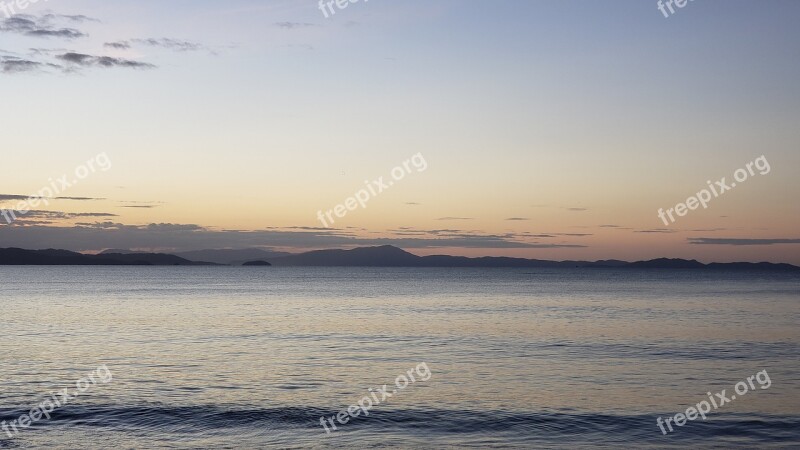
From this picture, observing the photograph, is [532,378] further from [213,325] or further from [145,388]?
[213,325]

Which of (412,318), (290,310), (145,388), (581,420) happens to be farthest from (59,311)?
(581,420)
